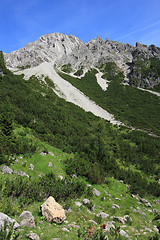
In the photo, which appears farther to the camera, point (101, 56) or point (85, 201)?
point (101, 56)

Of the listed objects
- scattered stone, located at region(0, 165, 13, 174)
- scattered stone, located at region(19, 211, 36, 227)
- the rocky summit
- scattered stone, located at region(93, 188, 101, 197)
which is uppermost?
the rocky summit

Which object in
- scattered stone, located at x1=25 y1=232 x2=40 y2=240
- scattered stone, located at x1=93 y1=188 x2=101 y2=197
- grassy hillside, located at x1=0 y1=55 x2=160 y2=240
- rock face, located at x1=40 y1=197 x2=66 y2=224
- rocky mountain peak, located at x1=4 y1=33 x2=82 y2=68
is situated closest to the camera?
scattered stone, located at x1=25 y1=232 x2=40 y2=240

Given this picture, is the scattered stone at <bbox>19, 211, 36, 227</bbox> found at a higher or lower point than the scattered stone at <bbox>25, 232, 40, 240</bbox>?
lower

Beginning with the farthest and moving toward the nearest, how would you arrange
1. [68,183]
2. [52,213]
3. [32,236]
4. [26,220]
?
[68,183], [52,213], [26,220], [32,236]

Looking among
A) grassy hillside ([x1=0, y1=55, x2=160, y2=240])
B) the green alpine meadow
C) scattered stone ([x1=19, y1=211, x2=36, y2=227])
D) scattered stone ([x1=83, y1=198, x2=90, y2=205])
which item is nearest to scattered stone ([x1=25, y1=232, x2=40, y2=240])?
the green alpine meadow

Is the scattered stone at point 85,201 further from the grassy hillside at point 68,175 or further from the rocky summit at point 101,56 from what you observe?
the rocky summit at point 101,56

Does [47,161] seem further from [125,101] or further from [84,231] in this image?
[125,101]

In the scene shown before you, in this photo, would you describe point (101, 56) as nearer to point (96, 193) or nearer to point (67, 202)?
point (96, 193)

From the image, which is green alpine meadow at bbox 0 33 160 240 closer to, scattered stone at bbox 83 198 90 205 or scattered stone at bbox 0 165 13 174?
scattered stone at bbox 0 165 13 174

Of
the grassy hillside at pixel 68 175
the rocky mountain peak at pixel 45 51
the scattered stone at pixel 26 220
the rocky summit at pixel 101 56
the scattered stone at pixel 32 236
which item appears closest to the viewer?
the scattered stone at pixel 32 236

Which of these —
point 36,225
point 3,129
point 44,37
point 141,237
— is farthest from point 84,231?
point 44,37

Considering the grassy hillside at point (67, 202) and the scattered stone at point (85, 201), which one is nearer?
the grassy hillside at point (67, 202)

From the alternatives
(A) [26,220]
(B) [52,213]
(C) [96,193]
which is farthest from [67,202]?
(C) [96,193]

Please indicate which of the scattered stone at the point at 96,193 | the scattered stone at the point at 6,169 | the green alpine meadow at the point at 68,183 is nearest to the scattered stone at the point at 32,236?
the green alpine meadow at the point at 68,183
